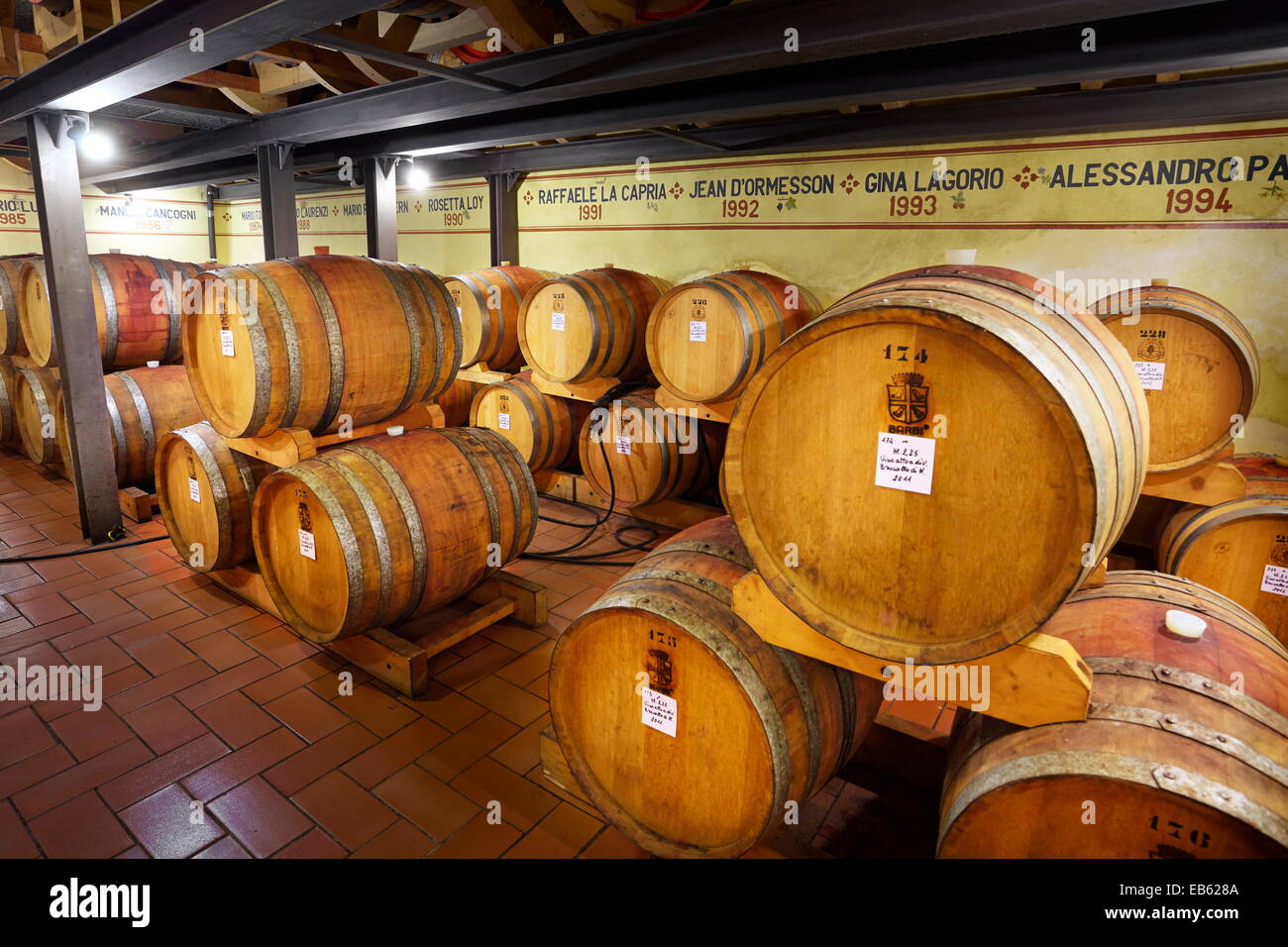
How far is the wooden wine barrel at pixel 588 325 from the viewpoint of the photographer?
18.3 ft

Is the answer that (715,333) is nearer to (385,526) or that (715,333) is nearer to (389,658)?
(385,526)

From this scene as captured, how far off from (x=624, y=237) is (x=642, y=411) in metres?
2.95

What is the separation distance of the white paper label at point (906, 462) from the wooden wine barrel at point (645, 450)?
3692mm

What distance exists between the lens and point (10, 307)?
629 centimetres

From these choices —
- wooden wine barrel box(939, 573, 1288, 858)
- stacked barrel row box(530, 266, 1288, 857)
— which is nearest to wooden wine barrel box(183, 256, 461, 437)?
stacked barrel row box(530, 266, 1288, 857)

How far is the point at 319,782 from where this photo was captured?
285 centimetres

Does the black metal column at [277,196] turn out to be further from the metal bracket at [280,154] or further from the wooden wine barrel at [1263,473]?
the wooden wine barrel at [1263,473]

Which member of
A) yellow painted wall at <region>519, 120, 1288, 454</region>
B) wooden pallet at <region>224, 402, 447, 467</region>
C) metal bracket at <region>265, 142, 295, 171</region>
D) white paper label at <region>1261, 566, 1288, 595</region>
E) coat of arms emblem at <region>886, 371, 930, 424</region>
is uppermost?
metal bracket at <region>265, 142, 295, 171</region>

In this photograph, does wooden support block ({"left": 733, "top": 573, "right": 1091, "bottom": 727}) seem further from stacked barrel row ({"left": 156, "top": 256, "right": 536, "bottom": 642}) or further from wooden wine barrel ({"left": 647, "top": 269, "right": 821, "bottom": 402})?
wooden wine barrel ({"left": 647, "top": 269, "right": 821, "bottom": 402})

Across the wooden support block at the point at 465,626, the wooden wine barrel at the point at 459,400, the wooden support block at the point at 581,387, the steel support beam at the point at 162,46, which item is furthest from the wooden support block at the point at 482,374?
the steel support beam at the point at 162,46

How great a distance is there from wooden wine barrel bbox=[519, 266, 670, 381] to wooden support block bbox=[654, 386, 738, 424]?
68 centimetres

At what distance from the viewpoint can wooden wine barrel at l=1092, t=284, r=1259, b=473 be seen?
3551 mm

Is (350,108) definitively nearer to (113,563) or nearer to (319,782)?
(113,563)

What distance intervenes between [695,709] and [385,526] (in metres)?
1.91
